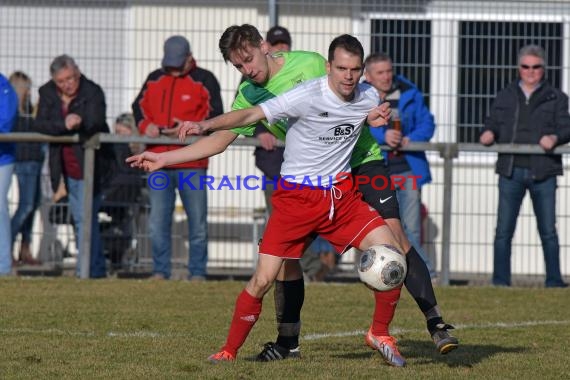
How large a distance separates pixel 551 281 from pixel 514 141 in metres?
1.36

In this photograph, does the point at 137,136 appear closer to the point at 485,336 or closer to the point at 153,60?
the point at 153,60

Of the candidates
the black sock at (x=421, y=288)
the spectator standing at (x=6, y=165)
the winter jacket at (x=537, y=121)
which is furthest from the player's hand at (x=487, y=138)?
the black sock at (x=421, y=288)

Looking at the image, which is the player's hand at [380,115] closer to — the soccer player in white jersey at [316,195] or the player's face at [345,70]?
the soccer player in white jersey at [316,195]

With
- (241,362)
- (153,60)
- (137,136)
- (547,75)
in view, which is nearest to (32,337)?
(241,362)

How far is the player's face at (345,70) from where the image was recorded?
25.1 feet

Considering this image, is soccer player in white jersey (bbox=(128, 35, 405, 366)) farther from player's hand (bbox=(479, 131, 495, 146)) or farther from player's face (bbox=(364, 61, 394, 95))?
player's hand (bbox=(479, 131, 495, 146))

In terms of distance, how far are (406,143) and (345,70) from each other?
17.1ft

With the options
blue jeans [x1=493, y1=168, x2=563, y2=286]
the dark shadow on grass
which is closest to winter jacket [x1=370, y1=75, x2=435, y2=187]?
blue jeans [x1=493, y1=168, x2=563, y2=286]

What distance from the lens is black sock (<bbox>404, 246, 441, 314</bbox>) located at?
26.3ft

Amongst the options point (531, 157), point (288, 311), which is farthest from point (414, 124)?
point (288, 311)

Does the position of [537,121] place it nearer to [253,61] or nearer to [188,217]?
[188,217]

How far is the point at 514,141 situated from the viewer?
1302cm

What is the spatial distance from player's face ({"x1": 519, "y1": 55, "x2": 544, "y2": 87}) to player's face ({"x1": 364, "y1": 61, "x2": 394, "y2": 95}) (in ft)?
4.14

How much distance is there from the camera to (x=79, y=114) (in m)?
13.0
